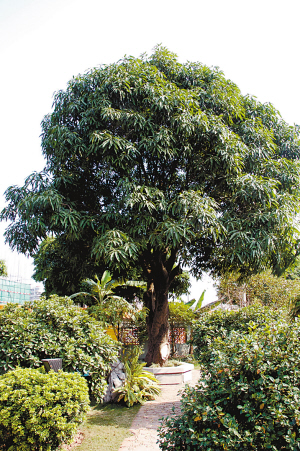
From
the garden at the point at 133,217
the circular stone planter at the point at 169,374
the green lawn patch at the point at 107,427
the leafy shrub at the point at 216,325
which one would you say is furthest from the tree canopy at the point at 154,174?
the green lawn patch at the point at 107,427

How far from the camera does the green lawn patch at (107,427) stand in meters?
5.03

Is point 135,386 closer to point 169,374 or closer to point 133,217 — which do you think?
point 169,374

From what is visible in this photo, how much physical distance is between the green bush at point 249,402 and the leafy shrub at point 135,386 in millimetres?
4483

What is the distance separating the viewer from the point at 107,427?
19.6 feet

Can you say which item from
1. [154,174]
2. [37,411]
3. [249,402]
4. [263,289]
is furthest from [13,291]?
[249,402]

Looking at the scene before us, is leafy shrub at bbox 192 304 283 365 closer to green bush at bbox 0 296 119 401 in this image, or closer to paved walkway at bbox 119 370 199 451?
paved walkway at bbox 119 370 199 451

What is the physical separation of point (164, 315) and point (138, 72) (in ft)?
25.3

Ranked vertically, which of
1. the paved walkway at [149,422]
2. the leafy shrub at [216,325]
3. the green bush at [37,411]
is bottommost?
the paved walkway at [149,422]

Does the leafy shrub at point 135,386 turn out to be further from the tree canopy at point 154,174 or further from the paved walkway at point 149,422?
the tree canopy at point 154,174

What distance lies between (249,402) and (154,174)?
7.83 meters

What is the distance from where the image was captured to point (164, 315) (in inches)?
444

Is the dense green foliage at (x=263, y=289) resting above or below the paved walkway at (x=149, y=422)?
above

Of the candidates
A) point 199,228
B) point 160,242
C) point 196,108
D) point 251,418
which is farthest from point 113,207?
point 251,418

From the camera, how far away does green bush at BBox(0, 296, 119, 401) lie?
16.7 ft
